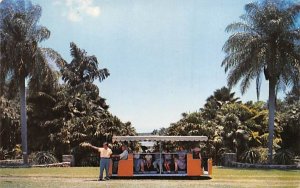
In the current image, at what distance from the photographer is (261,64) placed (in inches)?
1206

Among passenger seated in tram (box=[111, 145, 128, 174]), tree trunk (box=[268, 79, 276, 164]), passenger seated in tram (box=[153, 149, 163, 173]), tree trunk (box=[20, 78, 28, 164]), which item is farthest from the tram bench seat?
tree trunk (box=[20, 78, 28, 164])

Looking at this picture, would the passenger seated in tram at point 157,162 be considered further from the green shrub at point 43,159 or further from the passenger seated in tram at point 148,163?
the green shrub at point 43,159

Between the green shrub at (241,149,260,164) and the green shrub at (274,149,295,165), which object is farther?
the green shrub at (241,149,260,164)

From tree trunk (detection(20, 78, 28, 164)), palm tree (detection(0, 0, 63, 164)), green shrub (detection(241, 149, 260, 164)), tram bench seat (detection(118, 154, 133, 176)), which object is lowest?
tram bench seat (detection(118, 154, 133, 176))

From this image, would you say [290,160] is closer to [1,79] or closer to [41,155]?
[41,155]

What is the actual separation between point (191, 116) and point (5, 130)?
1453 cm

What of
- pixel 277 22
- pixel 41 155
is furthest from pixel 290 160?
pixel 41 155

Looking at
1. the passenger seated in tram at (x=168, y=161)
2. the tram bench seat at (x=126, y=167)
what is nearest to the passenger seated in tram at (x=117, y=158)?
the tram bench seat at (x=126, y=167)

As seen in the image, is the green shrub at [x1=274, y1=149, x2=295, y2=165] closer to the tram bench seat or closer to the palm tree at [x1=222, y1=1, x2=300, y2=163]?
the palm tree at [x1=222, y1=1, x2=300, y2=163]

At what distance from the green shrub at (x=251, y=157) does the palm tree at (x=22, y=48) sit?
1340cm

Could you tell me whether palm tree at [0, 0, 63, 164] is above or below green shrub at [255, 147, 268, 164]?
above

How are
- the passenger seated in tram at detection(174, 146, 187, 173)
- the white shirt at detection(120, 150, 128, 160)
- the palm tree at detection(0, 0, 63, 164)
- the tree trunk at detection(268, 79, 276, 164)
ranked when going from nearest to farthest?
1. the white shirt at detection(120, 150, 128, 160)
2. the passenger seated in tram at detection(174, 146, 187, 173)
3. the tree trunk at detection(268, 79, 276, 164)
4. the palm tree at detection(0, 0, 63, 164)

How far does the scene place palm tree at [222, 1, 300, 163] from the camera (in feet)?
99.0

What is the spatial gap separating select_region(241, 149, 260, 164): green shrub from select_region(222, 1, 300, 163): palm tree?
1117 millimetres
